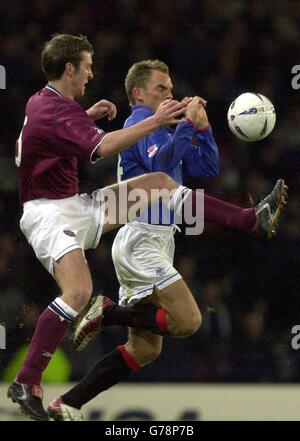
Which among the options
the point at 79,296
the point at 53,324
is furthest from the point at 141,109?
the point at 53,324

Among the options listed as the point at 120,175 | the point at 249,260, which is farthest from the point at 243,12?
the point at 120,175

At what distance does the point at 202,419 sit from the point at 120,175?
1408 mm

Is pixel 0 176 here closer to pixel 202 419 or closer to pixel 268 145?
pixel 268 145

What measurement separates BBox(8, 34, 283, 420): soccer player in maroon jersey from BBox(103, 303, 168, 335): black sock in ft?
1.60

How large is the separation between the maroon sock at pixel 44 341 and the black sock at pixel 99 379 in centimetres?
67

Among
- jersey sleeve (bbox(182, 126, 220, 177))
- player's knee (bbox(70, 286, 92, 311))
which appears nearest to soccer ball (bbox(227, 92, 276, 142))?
jersey sleeve (bbox(182, 126, 220, 177))

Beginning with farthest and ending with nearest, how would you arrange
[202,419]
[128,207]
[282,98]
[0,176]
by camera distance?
[282,98], [0,176], [202,419], [128,207]

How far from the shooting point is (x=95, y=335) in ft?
17.0

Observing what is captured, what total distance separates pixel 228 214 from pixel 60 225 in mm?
831

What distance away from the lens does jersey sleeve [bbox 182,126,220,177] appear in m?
5.13

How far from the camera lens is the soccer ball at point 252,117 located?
199 inches

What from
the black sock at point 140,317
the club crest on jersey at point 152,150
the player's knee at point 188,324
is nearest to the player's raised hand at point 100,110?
the club crest on jersey at point 152,150

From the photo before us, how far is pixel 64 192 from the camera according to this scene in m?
4.61

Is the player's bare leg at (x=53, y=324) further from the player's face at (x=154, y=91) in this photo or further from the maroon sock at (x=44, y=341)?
the player's face at (x=154, y=91)
